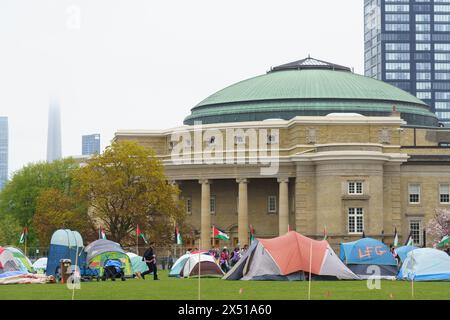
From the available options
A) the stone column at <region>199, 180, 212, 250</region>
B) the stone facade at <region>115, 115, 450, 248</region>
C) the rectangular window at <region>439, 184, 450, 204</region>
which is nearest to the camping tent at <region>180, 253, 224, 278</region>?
the stone facade at <region>115, 115, 450, 248</region>

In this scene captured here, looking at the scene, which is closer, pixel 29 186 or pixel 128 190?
pixel 128 190

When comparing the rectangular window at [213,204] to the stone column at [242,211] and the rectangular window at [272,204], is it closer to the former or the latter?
the rectangular window at [272,204]

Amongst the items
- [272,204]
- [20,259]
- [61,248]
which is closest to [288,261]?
[61,248]

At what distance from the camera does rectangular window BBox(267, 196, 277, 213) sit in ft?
358

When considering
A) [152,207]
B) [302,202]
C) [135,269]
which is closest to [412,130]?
[302,202]

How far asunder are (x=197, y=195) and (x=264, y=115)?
10446mm

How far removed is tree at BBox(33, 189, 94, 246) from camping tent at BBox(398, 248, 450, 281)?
43009mm

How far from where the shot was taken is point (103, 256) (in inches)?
2256

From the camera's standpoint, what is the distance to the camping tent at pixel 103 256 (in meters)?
56.9

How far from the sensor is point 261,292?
1660 inches

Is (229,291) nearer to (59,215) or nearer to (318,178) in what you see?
(59,215)

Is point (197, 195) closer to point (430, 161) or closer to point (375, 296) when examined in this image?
point (430, 161)

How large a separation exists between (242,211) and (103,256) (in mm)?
48079

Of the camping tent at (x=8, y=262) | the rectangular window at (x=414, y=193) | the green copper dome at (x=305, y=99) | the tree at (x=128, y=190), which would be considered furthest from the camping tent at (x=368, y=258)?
the green copper dome at (x=305, y=99)
